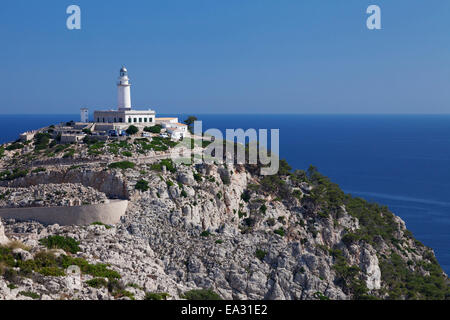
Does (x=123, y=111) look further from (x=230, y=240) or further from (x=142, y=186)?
(x=230, y=240)

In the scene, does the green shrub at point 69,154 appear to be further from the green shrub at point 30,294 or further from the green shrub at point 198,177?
the green shrub at point 30,294

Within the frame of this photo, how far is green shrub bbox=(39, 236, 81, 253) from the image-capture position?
40.7 metres

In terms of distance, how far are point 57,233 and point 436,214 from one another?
69.8 meters

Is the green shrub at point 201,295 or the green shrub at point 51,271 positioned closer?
the green shrub at point 51,271

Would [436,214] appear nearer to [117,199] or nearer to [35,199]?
[117,199]

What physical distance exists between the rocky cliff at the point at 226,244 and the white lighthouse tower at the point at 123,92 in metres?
18.6

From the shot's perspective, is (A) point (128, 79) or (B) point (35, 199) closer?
(B) point (35, 199)

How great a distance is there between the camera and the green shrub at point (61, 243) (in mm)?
40662

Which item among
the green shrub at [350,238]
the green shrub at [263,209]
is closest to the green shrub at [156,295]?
the green shrub at [263,209]

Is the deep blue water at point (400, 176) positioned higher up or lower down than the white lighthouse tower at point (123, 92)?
lower down

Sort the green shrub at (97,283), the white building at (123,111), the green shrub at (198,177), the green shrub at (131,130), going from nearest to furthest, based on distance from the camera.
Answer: the green shrub at (97,283), the green shrub at (198,177), the green shrub at (131,130), the white building at (123,111)
